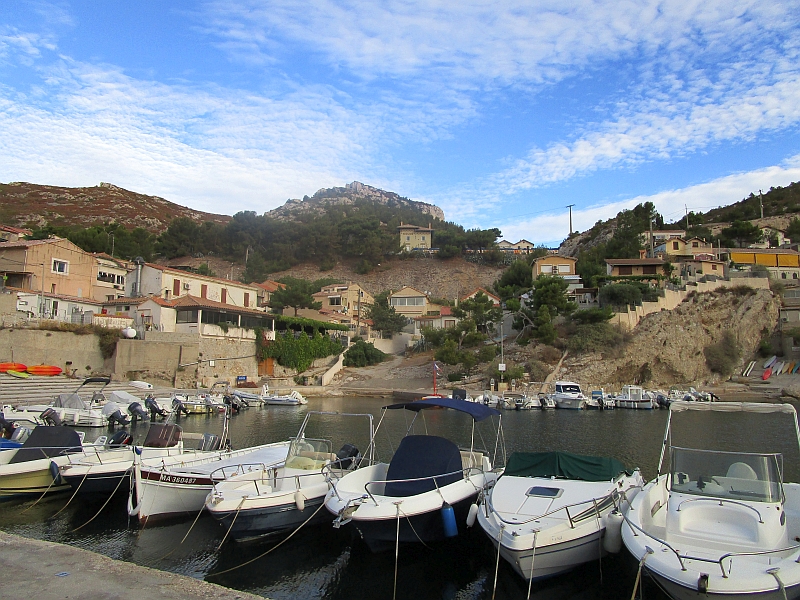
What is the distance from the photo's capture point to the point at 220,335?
49625 mm

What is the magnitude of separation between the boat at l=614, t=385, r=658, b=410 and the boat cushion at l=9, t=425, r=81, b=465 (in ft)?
133

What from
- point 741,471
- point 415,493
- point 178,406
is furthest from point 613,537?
point 178,406

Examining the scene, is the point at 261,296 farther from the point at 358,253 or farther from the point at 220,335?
the point at 358,253

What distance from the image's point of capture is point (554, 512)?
31.2 feet

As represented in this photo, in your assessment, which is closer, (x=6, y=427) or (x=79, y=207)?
(x=6, y=427)

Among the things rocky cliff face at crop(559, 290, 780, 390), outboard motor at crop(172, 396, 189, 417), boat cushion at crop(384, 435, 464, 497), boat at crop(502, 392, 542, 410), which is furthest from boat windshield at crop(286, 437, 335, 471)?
rocky cliff face at crop(559, 290, 780, 390)

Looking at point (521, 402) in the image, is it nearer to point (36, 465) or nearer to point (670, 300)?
point (670, 300)

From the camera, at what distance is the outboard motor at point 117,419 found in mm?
28973

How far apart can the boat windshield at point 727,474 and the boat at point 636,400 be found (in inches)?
1501

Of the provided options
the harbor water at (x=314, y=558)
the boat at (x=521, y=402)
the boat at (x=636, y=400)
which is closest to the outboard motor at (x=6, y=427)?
the harbor water at (x=314, y=558)

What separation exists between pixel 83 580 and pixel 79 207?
137825mm

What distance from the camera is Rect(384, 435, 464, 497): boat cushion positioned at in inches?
450

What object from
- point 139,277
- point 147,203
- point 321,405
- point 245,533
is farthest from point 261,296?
point 147,203

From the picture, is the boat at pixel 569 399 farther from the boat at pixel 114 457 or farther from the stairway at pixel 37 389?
the boat at pixel 114 457
